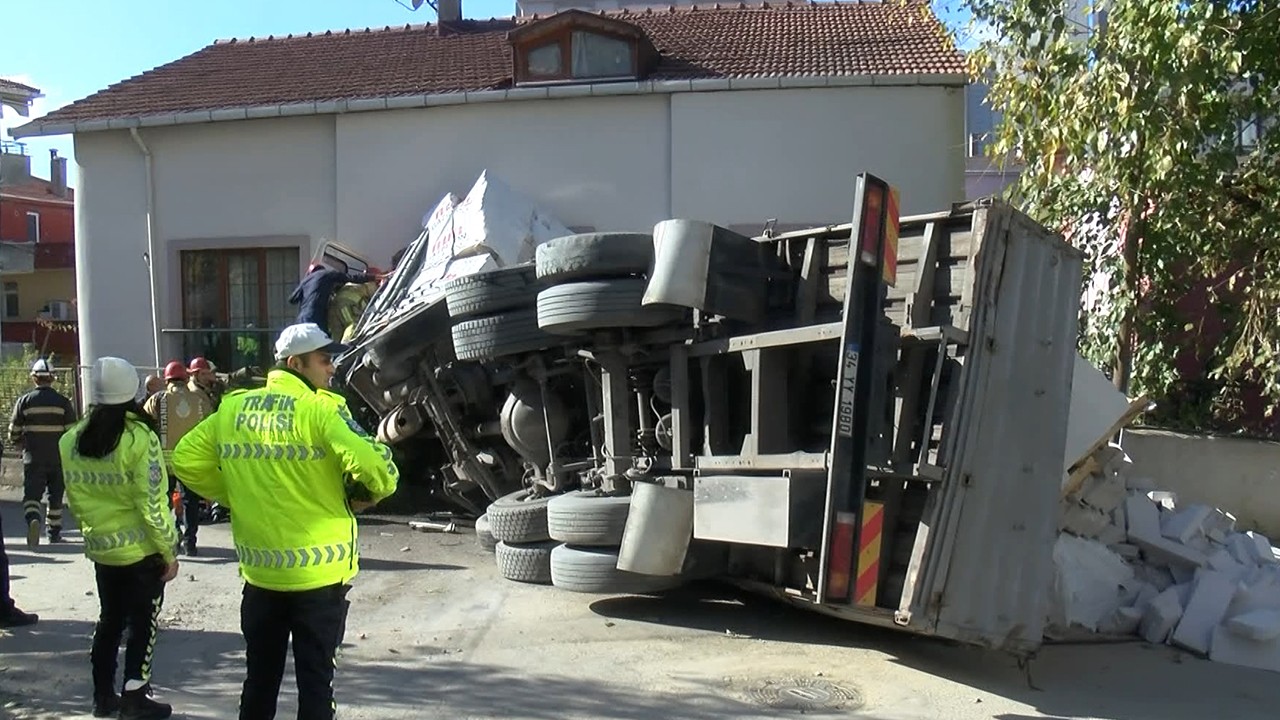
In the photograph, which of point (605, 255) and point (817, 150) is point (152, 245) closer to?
point (817, 150)

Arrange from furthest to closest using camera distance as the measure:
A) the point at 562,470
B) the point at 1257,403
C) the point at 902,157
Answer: the point at 902,157
the point at 1257,403
the point at 562,470

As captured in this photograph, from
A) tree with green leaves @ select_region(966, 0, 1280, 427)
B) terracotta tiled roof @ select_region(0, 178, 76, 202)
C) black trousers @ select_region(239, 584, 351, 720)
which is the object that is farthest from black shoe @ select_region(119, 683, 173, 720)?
terracotta tiled roof @ select_region(0, 178, 76, 202)

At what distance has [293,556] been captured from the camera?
148 inches

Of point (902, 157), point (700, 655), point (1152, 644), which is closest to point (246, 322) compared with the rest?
point (902, 157)

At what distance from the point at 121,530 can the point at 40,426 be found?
511 centimetres

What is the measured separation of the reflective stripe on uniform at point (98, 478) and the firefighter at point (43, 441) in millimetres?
4652

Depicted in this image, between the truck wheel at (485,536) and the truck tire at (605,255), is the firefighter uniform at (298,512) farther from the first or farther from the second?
the truck wheel at (485,536)

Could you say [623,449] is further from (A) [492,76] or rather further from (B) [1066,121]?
(A) [492,76]

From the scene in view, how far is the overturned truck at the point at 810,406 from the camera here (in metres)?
5.17

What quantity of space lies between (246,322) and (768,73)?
24.9 feet

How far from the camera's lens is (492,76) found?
1486cm

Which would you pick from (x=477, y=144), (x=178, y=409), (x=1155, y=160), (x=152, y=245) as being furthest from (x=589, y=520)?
(x=152, y=245)

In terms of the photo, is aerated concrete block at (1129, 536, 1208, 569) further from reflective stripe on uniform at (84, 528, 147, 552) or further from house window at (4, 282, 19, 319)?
house window at (4, 282, 19, 319)

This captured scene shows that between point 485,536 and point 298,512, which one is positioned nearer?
point 298,512
